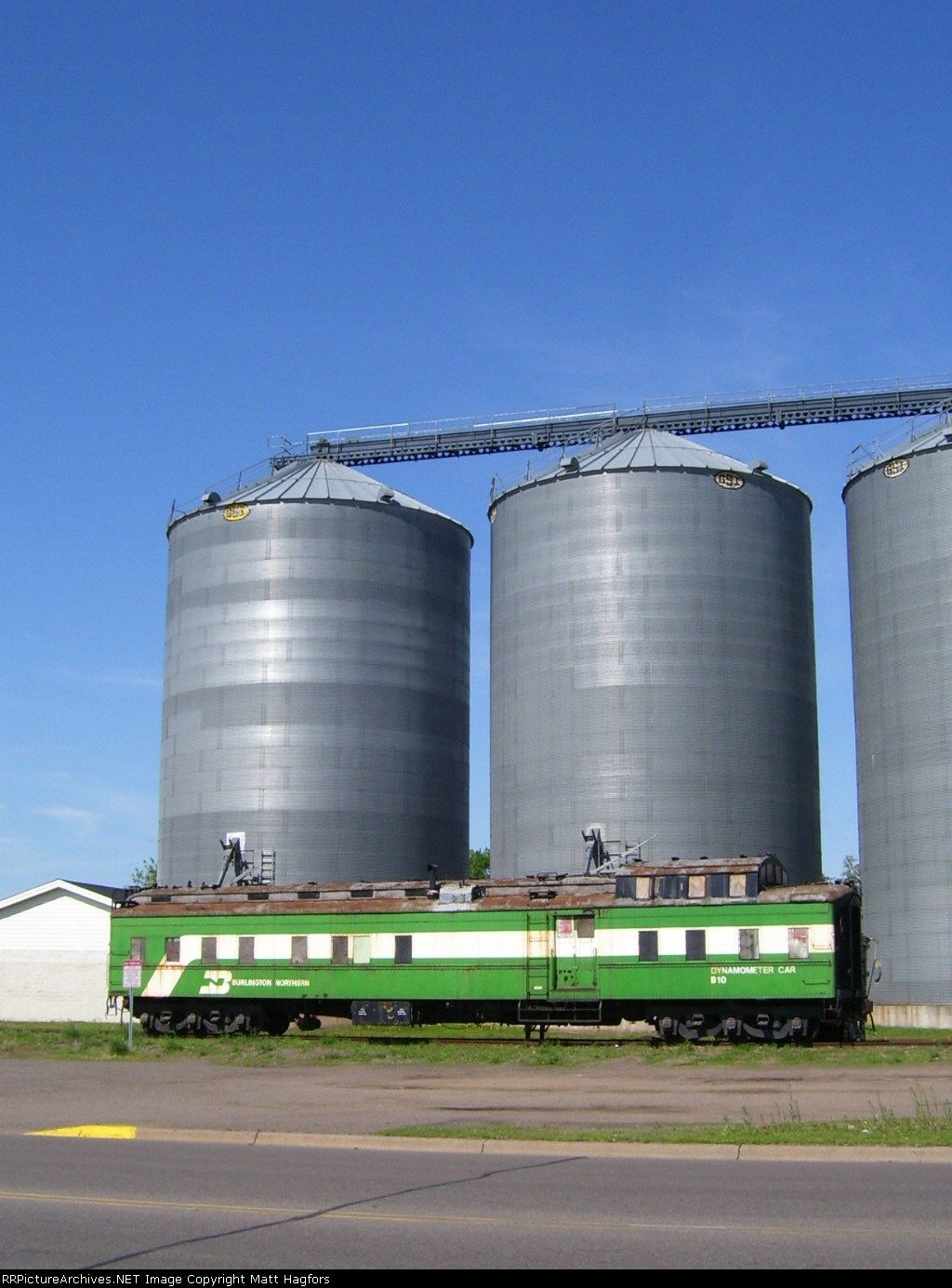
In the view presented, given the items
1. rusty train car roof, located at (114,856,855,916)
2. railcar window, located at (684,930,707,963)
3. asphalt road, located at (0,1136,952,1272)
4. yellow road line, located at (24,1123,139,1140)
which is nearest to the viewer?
asphalt road, located at (0,1136,952,1272)

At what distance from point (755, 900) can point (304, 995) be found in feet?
45.9

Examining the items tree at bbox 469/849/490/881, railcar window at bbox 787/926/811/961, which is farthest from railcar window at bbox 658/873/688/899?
tree at bbox 469/849/490/881

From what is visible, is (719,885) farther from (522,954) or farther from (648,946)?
(522,954)

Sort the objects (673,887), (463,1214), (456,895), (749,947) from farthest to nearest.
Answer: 1. (456,895)
2. (673,887)
3. (749,947)
4. (463,1214)

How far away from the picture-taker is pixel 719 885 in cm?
3834

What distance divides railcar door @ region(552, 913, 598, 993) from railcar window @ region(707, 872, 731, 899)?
344cm

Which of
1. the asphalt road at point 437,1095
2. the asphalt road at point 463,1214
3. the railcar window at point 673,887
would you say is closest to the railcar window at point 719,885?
the railcar window at point 673,887

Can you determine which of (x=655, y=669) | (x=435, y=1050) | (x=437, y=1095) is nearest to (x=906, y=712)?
(x=655, y=669)

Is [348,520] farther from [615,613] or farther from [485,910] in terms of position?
[485,910]

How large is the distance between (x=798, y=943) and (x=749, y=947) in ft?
4.26

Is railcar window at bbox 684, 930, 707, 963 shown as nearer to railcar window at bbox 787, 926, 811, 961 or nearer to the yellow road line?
railcar window at bbox 787, 926, 811, 961

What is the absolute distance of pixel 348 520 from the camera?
61.0 m

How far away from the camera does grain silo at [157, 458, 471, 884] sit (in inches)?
2283

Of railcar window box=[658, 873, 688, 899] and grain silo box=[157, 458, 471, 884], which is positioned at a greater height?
grain silo box=[157, 458, 471, 884]
